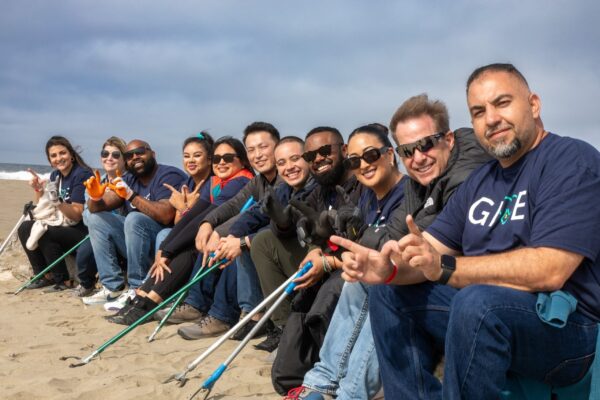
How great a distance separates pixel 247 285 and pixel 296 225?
84 centimetres

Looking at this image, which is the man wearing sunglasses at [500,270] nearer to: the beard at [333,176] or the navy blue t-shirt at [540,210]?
the navy blue t-shirt at [540,210]

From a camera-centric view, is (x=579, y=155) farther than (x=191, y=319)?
No

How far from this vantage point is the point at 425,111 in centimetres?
367

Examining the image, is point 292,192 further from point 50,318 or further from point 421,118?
point 50,318

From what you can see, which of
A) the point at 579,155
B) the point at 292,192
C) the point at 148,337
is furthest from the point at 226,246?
the point at 579,155

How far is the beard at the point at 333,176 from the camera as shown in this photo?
4555mm

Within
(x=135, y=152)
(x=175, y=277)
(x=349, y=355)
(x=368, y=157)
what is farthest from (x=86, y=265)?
(x=349, y=355)

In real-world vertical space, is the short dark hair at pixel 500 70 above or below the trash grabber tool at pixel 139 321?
above

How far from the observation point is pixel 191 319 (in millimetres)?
5461

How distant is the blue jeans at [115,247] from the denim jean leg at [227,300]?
1.42 m

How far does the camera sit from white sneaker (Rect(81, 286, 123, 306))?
647 centimetres

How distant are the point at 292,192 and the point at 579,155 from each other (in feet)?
9.46

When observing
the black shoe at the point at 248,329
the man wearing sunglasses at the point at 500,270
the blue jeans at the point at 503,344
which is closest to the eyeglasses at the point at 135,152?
the black shoe at the point at 248,329

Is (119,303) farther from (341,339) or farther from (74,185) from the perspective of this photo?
(341,339)
